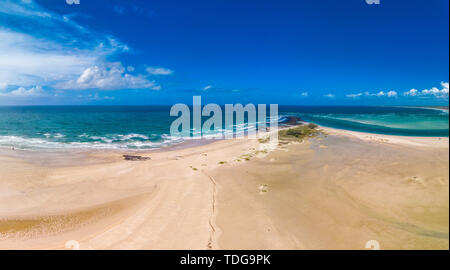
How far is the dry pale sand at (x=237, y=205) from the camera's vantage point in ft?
19.9

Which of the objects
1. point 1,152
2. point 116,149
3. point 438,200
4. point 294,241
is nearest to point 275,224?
point 294,241

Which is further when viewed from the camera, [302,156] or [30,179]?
[302,156]

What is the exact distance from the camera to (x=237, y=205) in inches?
441

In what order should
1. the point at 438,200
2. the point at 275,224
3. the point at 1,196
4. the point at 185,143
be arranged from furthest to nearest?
the point at 185,143 → the point at 1,196 → the point at 275,224 → the point at 438,200

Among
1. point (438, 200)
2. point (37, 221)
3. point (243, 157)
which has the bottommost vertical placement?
point (37, 221)

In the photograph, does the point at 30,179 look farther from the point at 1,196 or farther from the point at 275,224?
the point at 275,224

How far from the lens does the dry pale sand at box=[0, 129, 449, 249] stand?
6059 millimetres

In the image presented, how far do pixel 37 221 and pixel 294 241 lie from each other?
13.0 meters

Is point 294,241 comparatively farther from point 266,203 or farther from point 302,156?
point 302,156

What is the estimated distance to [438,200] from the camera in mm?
4059

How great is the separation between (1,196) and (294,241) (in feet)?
59.1
